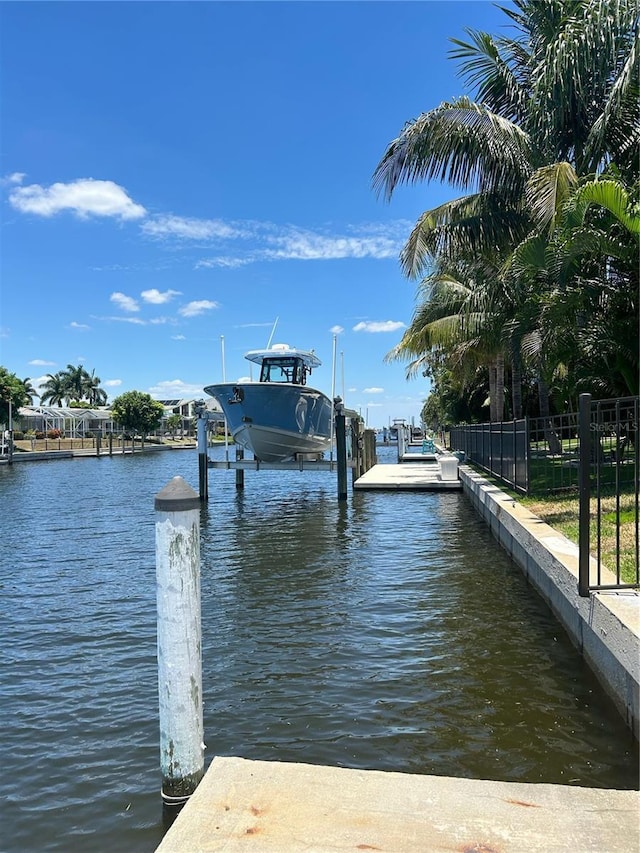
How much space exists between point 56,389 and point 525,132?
109694 millimetres

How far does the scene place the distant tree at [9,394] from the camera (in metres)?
56.4

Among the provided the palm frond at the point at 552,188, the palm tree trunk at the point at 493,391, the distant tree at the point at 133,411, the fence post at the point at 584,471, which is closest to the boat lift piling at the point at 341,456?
the palm tree trunk at the point at 493,391

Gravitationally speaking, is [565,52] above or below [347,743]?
above

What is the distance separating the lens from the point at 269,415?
20.9 m

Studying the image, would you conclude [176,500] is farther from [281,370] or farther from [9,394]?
[9,394]

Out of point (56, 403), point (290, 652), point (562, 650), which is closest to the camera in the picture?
point (562, 650)

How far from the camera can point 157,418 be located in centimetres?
7781

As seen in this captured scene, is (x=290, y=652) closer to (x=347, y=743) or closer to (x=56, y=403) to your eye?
(x=347, y=743)

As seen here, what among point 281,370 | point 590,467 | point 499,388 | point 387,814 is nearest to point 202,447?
point 281,370

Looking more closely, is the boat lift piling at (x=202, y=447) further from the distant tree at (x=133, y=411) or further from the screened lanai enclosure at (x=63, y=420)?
the screened lanai enclosure at (x=63, y=420)

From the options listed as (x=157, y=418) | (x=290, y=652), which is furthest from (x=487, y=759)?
(x=157, y=418)

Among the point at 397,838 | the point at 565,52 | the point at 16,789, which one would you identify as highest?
the point at 565,52

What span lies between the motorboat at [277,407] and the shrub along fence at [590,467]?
5.67 metres

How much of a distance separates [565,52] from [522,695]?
11.8 m
